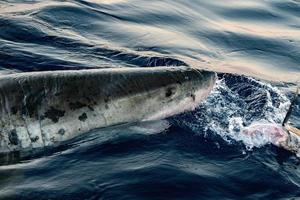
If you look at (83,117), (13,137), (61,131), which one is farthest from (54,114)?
(13,137)

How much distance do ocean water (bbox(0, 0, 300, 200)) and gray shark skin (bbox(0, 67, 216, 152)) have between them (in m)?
0.11

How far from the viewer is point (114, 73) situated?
17.6ft

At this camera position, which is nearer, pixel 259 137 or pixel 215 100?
pixel 259 137

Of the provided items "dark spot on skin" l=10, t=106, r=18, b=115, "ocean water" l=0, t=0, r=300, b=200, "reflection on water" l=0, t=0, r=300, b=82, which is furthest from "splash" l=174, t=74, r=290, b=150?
"dark spot on skin" l=10, t=106, r=18, b=115

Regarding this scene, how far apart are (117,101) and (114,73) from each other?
1.12 feet

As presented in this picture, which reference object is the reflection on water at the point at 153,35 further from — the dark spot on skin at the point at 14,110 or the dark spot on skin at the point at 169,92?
the dark spot on skin at the point at 14,110

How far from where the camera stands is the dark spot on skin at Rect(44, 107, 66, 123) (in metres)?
4.88

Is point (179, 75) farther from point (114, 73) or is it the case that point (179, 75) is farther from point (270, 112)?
point (270, 112)

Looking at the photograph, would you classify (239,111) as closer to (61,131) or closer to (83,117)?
(83,117)

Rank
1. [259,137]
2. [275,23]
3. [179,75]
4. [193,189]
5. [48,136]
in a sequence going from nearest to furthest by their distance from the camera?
[193,189] → [48,136] → [259,137] → [179,75] → [275,23]

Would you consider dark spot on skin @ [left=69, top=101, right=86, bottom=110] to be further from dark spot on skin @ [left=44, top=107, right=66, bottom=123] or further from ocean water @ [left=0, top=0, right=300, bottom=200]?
ocean water @ [left=0, top=0, right=300, bottom=200]

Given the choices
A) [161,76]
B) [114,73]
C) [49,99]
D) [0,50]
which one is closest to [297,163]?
[161,76]

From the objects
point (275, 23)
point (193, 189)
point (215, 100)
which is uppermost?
point (275, 23)

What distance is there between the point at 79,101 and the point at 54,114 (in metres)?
0.26
